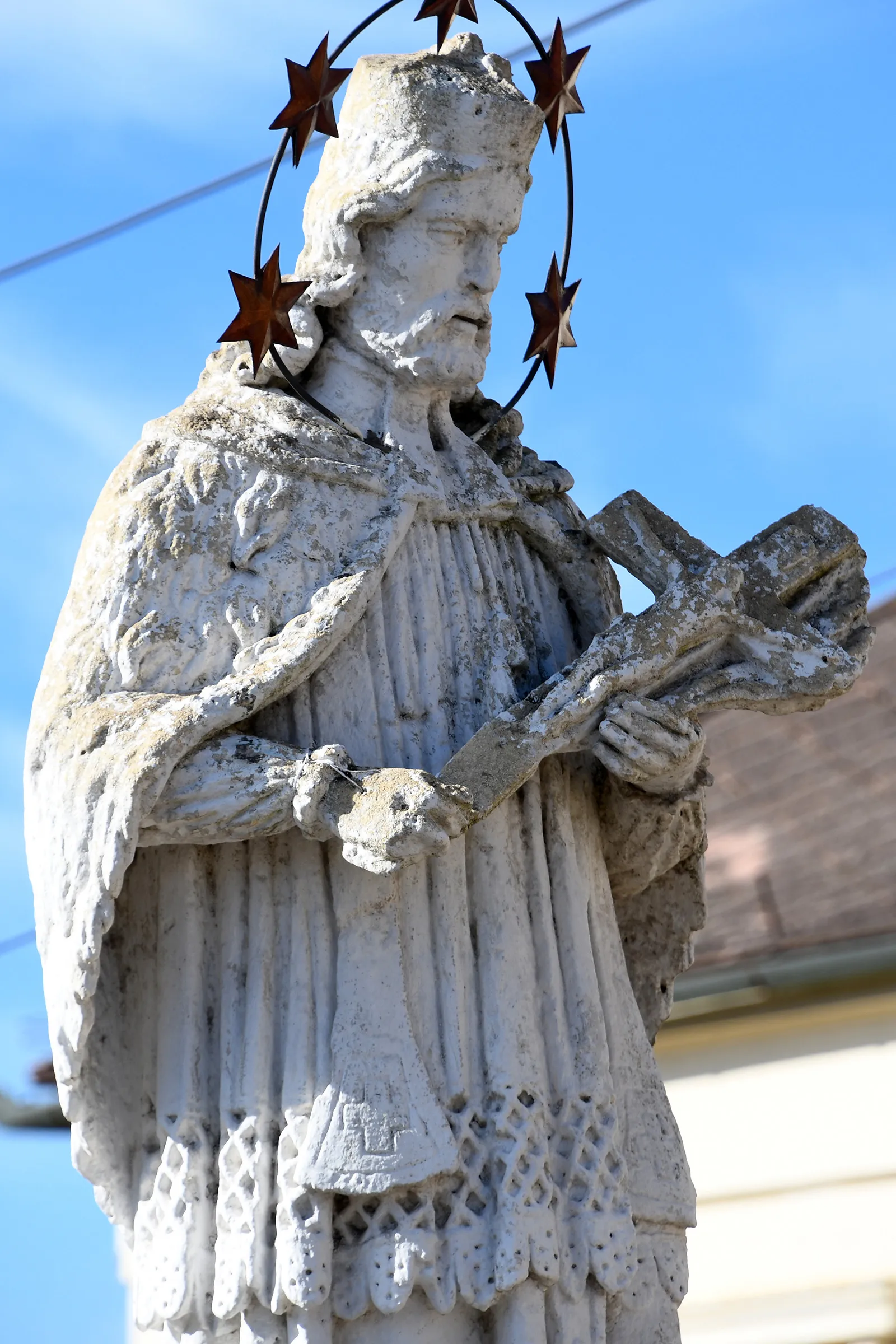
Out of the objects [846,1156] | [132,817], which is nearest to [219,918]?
[132,817]

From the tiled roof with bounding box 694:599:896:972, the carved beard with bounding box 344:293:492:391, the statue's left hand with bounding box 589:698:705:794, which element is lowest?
the statue's left hand with bounding box 589:698:705:794

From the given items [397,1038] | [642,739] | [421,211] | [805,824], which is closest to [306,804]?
[397,1038]

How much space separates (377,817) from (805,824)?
8.00 meters

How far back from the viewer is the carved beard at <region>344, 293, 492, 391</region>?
6258mm

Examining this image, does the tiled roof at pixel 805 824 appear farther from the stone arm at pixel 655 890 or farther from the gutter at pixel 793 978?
the stone arm at pixel 655 890

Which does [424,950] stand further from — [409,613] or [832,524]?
[832,524]

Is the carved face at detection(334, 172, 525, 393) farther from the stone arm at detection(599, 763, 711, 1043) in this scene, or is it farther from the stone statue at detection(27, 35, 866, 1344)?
the stone arm at detection(599, 763, 711, 1043)

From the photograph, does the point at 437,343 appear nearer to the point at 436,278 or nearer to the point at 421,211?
the point at 436,278

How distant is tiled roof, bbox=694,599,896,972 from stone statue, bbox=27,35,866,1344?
601 cm

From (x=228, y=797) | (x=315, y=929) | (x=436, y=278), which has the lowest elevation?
(x=315, y=929)

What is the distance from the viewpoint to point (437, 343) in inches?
248

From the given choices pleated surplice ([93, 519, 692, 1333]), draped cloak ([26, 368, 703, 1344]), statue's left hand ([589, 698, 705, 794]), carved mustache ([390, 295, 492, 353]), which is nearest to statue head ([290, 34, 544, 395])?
carved mustache ([390, 295, 492, 353])

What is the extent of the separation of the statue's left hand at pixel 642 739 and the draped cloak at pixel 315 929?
250 millimetres

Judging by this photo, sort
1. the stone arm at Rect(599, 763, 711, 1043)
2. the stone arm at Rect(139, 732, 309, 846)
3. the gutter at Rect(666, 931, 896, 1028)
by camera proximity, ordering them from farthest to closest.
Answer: the gutter at Rect(666, 931, 896, 1028)
the stone arm at Rect(599, 763, 711, 1043)
the stone arm at Rect(139, 732, 309, 846)
